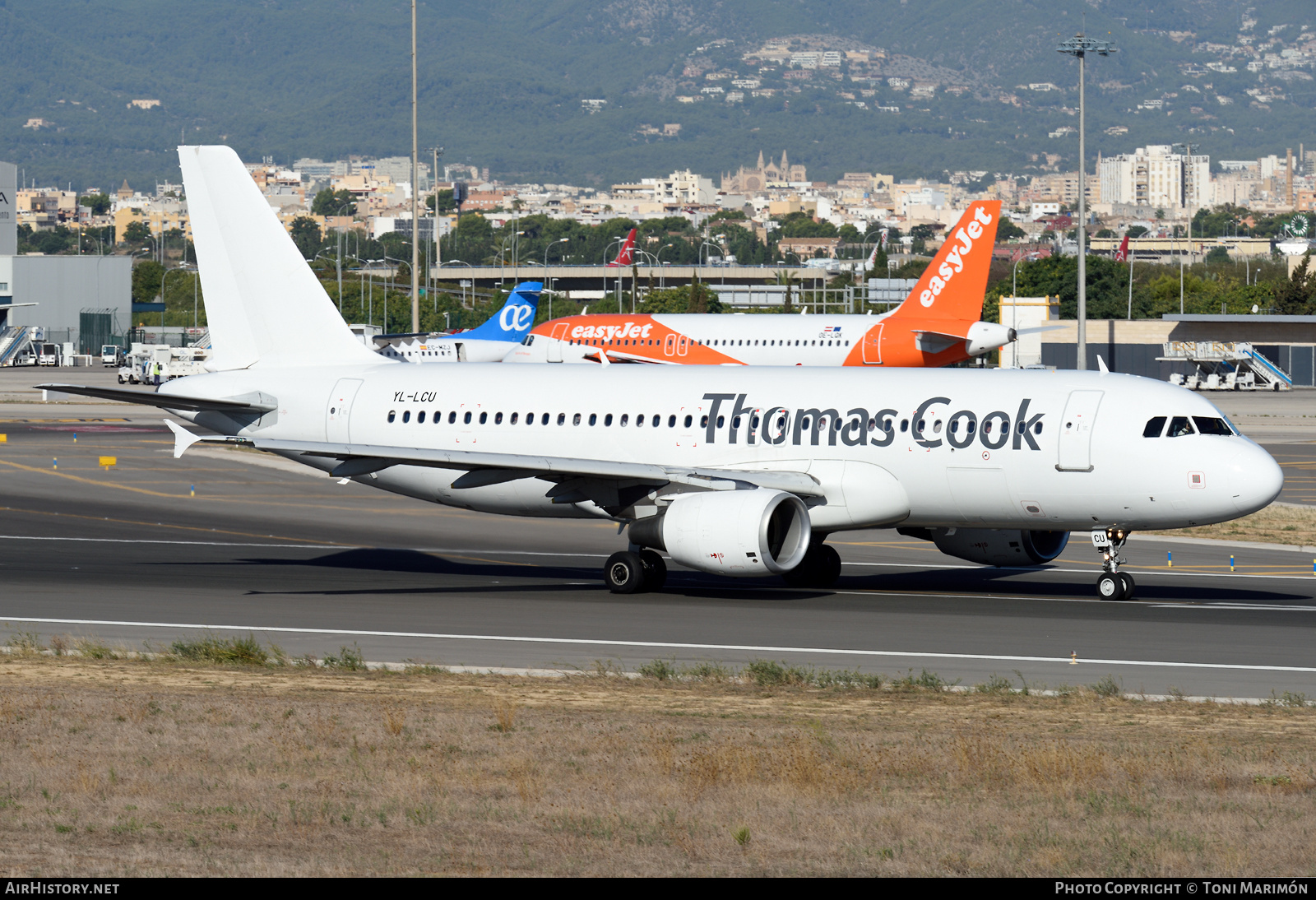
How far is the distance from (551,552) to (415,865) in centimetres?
2707

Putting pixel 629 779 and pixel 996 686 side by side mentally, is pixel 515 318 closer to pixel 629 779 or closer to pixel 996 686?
pixel 996 686

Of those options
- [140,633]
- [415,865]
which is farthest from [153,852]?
[140,633]

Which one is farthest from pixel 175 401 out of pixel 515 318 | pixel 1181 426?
pixel 515 318

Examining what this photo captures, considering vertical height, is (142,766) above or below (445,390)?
below

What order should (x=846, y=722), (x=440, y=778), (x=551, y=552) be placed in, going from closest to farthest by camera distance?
(x=440, y=778) < (x=846, y=722) < (x=551, y=552)

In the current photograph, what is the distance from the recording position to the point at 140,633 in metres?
26.7

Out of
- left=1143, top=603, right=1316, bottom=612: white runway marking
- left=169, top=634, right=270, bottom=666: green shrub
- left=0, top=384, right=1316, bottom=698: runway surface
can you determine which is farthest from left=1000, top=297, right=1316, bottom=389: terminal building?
left=169, top=634, right=270, bottom=666: green shrub

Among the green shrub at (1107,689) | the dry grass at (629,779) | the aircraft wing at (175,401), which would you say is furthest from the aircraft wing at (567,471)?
the green shrub at (1107,689)

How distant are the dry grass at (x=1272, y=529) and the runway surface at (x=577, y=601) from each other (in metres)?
1.55

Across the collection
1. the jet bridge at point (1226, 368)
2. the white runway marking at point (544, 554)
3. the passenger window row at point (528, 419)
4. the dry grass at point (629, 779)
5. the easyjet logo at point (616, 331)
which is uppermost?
the easyjet logo at point (616, 331)

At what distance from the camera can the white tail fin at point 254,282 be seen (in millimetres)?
37219

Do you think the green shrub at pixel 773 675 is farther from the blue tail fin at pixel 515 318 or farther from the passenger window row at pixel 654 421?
the blue tail fin at pixel 515 318

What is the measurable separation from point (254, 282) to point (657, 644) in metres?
16.1

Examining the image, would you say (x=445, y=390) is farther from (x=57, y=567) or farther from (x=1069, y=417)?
(x=1069, y=417)
